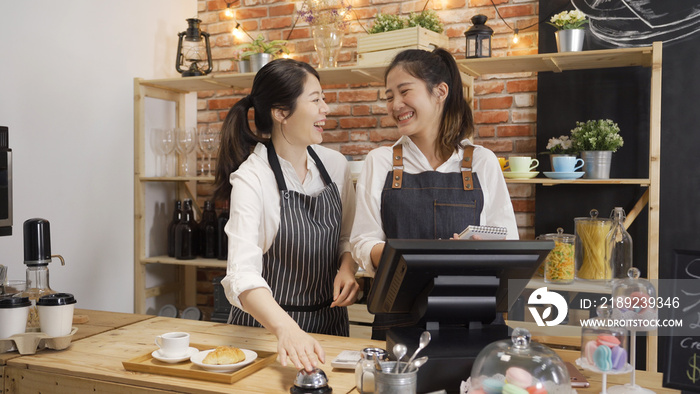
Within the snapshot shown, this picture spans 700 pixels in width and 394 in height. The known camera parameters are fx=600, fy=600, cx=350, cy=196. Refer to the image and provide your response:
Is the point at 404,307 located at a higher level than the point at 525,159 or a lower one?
lower

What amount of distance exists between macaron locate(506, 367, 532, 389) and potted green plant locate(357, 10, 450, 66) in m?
1.97

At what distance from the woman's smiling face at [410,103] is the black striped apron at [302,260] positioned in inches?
15.4

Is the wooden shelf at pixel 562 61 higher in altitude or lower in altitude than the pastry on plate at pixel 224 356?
higher

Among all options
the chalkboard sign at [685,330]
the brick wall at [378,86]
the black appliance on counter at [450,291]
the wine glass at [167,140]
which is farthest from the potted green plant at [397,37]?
the black appliance on counter at [450,291]

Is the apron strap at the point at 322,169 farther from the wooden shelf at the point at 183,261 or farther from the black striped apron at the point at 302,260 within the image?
the wooden shelf at the point at 183,261

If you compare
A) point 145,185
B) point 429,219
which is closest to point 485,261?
point 429,219

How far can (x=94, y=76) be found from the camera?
10.1 feet

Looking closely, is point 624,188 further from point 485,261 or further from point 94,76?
point 94,76

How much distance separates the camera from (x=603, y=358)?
115 centimetres

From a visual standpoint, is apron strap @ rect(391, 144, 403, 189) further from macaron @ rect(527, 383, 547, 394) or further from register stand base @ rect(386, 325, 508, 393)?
macaron @ rect(527, 383, 547, 394)

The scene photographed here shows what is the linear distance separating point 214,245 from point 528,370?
8.35 ft

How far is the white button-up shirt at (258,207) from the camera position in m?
1.64

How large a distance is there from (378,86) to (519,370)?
2497mm

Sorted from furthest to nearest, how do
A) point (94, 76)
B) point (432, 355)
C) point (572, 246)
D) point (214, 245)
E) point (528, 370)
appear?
1. point (214, 245)
2. point (94, 76)
3. point (572, 246)
4. point (432, 355)
5. point (528, 370)
